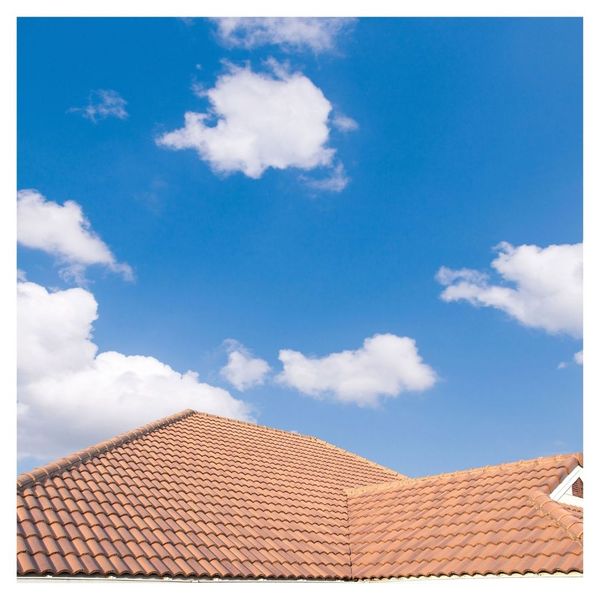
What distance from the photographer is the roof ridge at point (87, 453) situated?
34.4ft

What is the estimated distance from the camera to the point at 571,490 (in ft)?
37.1

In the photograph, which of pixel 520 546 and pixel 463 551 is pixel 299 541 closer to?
pixel 463 551

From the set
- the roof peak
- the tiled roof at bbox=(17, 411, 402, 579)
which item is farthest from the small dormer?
the roof peak

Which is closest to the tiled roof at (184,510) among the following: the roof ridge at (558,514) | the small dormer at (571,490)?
the roof ridge at (558,514)

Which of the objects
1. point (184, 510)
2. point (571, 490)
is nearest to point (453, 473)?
point (571, 490)

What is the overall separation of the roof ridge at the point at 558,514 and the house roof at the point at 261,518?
3cm

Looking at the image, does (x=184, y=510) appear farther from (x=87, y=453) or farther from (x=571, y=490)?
(x=571, y=490)

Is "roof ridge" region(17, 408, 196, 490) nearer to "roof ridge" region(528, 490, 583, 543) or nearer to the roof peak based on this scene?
the roof peak

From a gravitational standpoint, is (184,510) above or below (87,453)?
below

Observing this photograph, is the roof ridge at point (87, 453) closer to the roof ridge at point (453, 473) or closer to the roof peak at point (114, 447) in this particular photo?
the roof peak at point (114, 447)

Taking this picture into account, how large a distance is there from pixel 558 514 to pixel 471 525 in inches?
63.9
